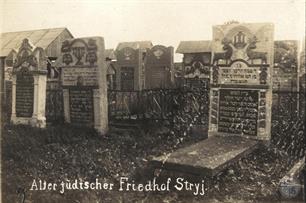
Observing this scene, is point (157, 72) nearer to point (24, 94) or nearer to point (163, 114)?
point (163, 114)

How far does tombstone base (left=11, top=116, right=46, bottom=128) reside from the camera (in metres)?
3.91

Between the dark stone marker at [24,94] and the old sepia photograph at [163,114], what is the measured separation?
0.01m

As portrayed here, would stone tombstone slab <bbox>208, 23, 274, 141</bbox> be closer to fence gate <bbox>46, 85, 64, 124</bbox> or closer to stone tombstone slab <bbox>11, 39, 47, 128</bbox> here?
fence gate <bbox>46, 85, 64, 124</bbox>

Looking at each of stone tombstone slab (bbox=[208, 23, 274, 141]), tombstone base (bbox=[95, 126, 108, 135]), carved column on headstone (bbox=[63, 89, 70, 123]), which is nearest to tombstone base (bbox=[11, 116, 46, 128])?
carved column on headstone (bbox=[63, 89, 70, 123])

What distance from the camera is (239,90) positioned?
3471 mm

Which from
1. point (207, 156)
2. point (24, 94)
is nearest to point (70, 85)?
point (24, 94)

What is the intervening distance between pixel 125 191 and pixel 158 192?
24 centimetres

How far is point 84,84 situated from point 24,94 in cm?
62

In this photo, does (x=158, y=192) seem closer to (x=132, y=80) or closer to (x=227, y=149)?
(x=227, y=149)

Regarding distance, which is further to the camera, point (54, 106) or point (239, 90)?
point (54, 106)

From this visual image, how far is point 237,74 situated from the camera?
3484 mm

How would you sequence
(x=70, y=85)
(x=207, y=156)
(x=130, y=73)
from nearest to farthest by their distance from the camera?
(x=207, y=156) < (x=70, y=85) < (x=130, y=73)

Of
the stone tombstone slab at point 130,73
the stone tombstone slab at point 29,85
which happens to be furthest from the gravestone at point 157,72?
the stone tombstone slab at point 29,85

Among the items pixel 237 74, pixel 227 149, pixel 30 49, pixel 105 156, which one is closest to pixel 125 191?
pixel 105 156
